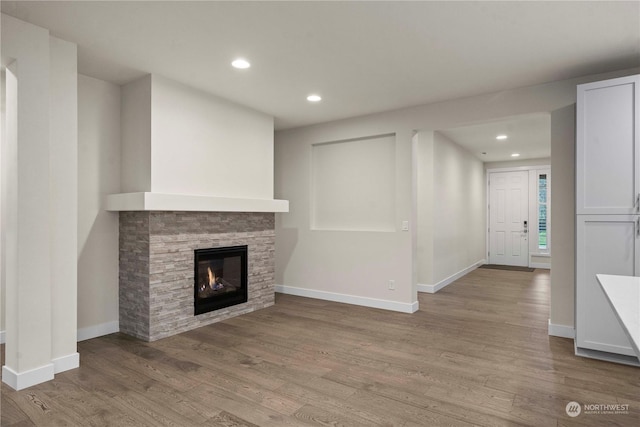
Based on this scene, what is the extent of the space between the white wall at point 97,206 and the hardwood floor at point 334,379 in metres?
0.34

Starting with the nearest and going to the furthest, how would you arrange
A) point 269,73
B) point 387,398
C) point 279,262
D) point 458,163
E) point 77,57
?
point 387,398, point 77,57, point 269,73, point 279,262, point 458,163

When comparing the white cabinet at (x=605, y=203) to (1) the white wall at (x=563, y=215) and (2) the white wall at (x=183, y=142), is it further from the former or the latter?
(2) the white wall at (x=183, y=142)

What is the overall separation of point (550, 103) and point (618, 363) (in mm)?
2484

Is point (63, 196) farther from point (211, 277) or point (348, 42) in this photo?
point (348, 42)

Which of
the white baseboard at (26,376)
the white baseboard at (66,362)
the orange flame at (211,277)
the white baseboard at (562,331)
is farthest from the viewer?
the orange flame at (211,277)

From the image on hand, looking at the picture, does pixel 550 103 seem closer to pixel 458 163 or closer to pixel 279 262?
pixel 458 163

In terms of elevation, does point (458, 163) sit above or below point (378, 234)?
above

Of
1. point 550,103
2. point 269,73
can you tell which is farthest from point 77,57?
point 550,103

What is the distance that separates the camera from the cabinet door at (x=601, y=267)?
3.05 meters

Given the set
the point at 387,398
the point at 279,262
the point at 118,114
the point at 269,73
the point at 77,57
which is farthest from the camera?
the point at 279,262

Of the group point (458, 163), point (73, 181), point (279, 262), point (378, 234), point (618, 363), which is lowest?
point (618, 363)

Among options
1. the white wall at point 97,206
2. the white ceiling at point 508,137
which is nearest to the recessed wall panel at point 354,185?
the white ceiling at point 508,137

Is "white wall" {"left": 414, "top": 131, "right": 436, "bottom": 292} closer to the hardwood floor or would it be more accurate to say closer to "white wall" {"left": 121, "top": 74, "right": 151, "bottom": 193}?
the hardwood floor

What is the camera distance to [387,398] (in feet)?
8.11
